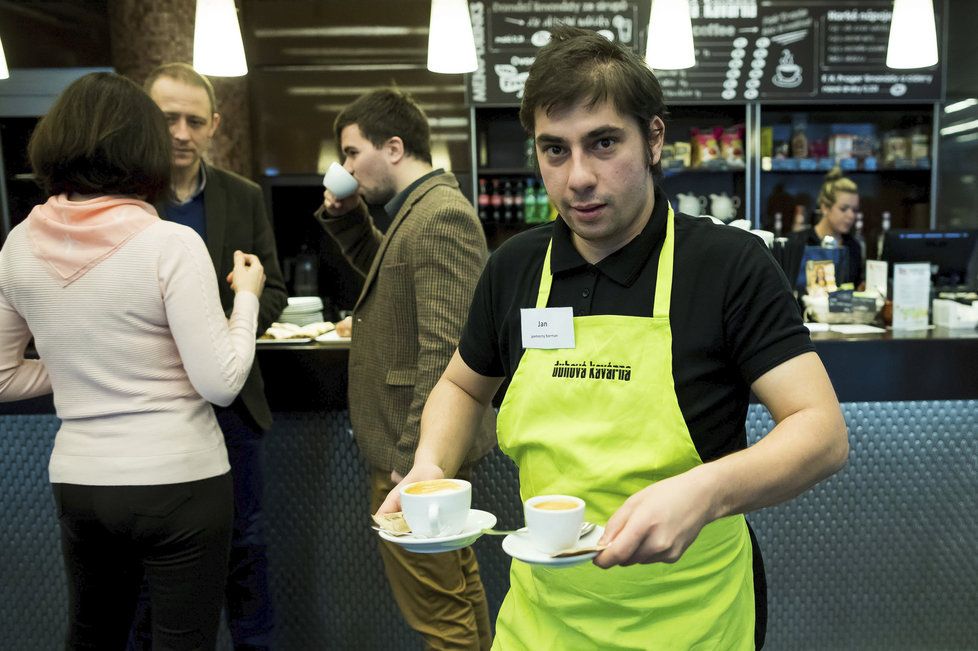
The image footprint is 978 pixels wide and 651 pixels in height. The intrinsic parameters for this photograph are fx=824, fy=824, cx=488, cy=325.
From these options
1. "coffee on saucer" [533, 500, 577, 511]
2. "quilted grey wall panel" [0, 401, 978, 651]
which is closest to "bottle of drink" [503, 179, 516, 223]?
"quilted grey wall panel" [0, 401, 978, 651]

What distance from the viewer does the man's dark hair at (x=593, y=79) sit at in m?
1.08

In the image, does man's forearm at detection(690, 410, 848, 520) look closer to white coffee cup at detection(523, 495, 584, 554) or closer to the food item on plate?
white coffee cup at detection(523, 495, 584, 554)

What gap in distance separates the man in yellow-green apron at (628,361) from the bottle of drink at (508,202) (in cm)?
373

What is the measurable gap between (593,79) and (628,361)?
1.24 feet

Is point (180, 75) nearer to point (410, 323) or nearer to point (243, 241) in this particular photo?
point (243, 241)

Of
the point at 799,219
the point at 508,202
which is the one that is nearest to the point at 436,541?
the point at 508,202

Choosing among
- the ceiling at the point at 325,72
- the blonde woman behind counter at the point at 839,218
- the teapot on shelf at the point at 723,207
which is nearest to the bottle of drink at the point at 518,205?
the ceiling at the point at 325,72

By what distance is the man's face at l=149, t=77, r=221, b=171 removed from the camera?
86.3 inches

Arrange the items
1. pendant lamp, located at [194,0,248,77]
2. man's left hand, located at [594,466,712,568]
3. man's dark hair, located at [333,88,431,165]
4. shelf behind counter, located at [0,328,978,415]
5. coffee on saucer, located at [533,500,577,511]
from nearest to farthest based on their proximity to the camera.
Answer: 1. man's left hand, located at [594,466,712,568]
2. coffee on saucer, located at [533,500,577,511]
3. man's dark hair, located at [333,88,431,165]
4. shelf behind counter, located at [0,328,978,415]
5. pendant lamp, located at [194,0,248,77]

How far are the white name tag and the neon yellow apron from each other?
12 millimetres

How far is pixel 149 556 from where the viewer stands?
5.25ft

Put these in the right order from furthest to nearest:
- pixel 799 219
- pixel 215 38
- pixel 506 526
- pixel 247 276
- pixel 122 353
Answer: pixel 799 219 → pixel 215 38 → pixel 506 526 → pixel 247 276 → pixel 122 353

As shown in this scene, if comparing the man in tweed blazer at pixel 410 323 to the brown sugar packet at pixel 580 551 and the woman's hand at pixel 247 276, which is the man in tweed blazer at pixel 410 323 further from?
the brown sugar packet at pixel 580 551

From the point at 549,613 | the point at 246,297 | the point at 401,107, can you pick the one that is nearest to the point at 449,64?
the point at 401,107
